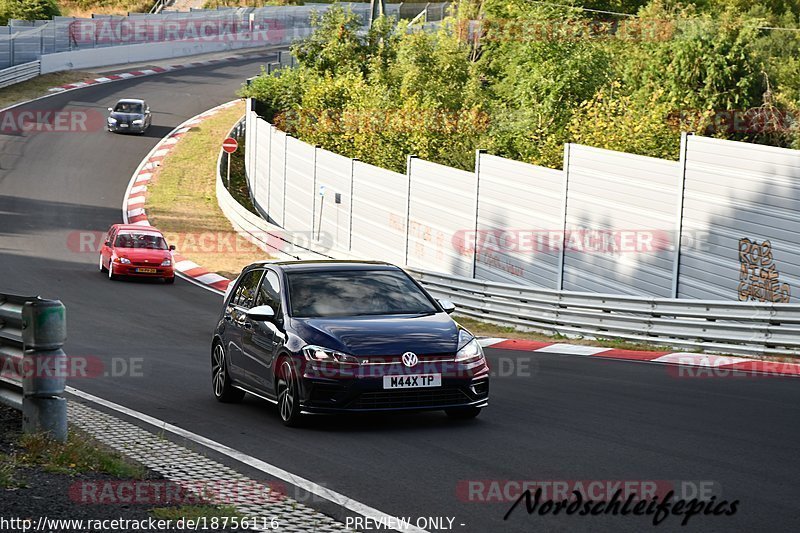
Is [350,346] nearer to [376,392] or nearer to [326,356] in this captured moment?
[326,356]

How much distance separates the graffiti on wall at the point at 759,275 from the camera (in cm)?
1839

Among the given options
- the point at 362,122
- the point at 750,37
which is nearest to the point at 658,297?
the point at 362,122

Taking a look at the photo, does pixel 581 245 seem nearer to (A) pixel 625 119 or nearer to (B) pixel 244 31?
(A) pixel 625 119

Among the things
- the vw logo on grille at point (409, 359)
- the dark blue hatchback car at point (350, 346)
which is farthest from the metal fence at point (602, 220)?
the vw logo on grille at point (409, 359)

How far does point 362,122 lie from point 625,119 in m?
10.9

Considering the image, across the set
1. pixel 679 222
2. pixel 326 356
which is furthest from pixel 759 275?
pixel 326 356

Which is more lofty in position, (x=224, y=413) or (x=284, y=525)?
(x=284, y=525)

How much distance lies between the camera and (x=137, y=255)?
3092 cm

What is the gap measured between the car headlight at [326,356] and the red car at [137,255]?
20681mm

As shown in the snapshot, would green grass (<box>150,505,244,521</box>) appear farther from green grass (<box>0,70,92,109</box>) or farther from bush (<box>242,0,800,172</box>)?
green grass (<box>0,70,92,109</box>)

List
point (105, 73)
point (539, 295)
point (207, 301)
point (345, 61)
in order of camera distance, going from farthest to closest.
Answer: point (105, 73), point (345, 61), point (207, 301), point (539, 295)

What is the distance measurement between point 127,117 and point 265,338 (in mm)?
44904

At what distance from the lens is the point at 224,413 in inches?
477

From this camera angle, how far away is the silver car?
180ft
